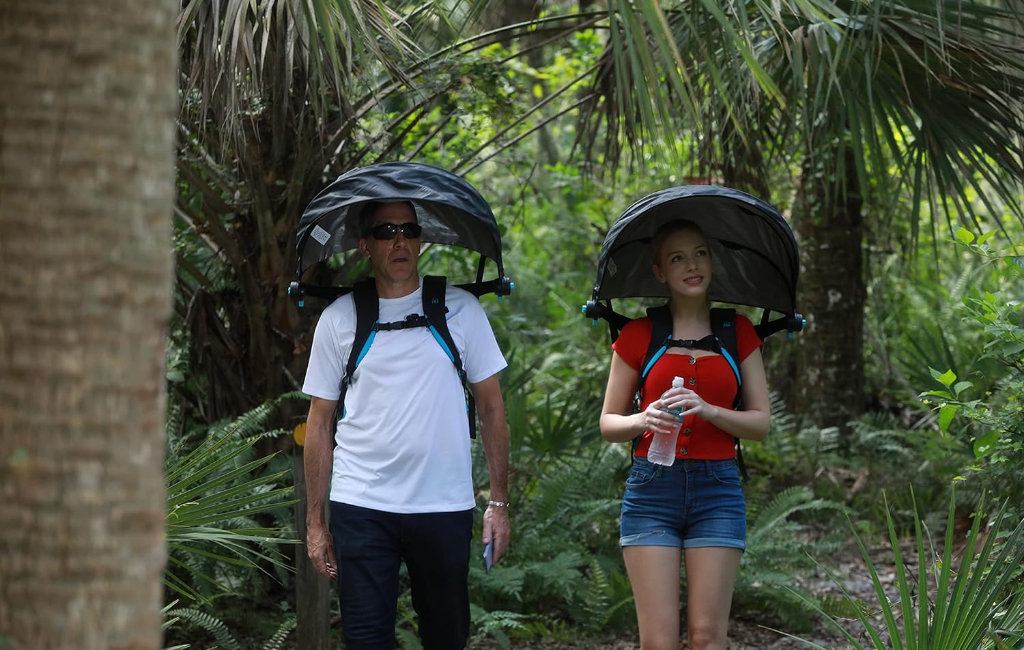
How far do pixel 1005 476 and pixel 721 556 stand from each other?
1.56m

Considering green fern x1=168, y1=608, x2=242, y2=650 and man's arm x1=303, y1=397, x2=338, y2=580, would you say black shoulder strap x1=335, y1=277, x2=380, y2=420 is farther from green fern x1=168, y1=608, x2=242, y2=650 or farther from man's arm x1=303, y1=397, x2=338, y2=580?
green fern x1=168, y1=608, x2=242, y2=650

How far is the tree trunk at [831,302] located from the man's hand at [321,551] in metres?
6.15

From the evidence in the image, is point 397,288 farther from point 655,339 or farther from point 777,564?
point 777,564

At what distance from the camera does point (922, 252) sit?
39.2ft

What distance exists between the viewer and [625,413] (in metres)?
3.67

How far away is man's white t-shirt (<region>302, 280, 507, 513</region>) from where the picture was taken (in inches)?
133

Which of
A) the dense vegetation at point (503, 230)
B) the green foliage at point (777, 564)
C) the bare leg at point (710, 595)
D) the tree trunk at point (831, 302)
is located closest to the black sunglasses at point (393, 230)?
the dense vegetation at point (503, 230)

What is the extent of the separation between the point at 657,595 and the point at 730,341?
0.89 m

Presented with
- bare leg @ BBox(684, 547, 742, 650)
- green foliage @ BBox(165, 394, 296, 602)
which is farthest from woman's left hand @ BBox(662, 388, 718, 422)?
green foliage @ BBox(165, 394, 296, 602)

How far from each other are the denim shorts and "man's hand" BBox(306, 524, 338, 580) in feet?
3.21

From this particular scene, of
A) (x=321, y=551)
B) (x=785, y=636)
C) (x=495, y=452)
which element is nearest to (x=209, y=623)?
(x=321, y=551)

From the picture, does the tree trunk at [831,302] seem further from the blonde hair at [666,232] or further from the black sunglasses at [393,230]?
the black sunglasses at [393,230]

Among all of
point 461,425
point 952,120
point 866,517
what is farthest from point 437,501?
point 866,517

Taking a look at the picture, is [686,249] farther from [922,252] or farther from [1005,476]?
[922,252]
